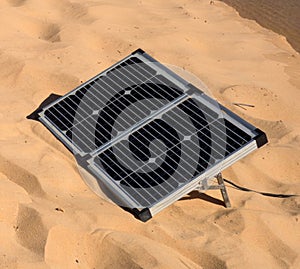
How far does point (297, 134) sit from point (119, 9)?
420cm

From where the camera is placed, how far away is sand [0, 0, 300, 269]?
18.2ft

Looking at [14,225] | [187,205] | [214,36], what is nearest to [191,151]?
[187,205]

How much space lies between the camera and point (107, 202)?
20.3ft

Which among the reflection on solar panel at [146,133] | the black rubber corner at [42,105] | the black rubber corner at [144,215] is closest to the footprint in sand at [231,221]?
the reflection on solar panel at [146,133]

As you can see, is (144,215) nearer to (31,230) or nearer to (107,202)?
(107,202)

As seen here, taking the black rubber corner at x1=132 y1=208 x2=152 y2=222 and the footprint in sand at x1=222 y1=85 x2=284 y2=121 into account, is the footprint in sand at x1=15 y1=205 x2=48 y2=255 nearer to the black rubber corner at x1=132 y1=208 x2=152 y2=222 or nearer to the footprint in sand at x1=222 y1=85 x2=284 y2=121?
the black rubber corner at x1=132 y1=208 x2=152 y2=222

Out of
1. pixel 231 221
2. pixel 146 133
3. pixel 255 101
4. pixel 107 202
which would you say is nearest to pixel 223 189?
pixel 231 221

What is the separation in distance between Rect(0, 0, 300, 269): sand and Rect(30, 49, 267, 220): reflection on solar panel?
0.26 meters

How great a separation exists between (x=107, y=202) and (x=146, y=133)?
812mm

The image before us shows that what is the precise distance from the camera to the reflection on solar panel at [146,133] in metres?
5.90

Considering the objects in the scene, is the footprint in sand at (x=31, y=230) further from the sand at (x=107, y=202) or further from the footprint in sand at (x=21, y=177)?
the footprint in sand at (x=21, y=177)

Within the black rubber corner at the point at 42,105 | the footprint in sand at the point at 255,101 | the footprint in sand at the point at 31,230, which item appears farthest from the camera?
the footprint in sand at the point at 255,101

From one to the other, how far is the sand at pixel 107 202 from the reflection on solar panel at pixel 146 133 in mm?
263

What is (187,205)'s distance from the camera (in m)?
6.39
